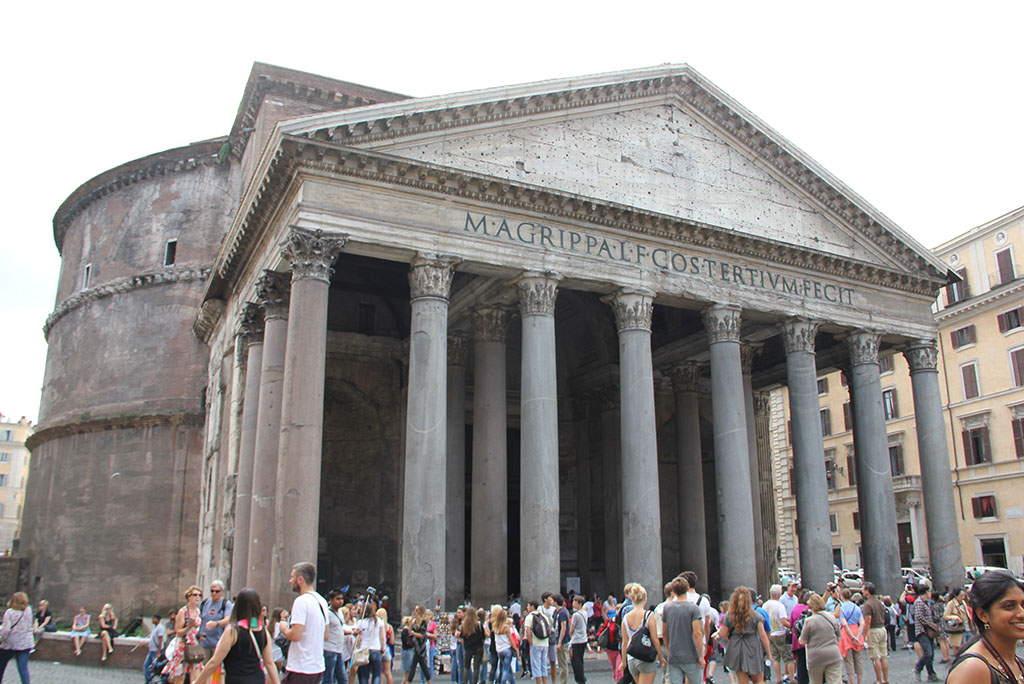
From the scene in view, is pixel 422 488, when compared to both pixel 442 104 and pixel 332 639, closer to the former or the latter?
pixel 332 639

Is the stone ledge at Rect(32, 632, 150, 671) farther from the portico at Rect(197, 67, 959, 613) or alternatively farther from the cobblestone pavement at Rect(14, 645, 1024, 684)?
the portico at Rect(197, 67, 959, 613)

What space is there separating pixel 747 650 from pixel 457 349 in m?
11.6

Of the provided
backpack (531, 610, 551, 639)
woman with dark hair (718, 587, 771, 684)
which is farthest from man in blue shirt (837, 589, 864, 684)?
backpack (531, 610, 551, 639)

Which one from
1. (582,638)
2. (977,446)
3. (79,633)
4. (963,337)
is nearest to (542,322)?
(582,638)

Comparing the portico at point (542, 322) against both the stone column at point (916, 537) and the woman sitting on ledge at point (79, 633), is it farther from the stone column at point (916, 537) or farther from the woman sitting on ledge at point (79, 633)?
the stone column at point (916, 537)

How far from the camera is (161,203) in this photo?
85.3ft

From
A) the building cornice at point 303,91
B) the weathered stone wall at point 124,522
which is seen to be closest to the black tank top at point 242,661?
the building cornice at point 303,91

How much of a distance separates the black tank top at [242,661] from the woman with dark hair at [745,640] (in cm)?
443

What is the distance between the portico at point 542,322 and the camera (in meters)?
13.6

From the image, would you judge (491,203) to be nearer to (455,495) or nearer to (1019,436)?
(455,495)

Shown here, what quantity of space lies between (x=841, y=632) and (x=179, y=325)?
2066 cm

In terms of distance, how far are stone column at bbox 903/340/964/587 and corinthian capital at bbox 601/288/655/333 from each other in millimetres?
7732

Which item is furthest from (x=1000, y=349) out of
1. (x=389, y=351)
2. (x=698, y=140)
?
(x=389, y=351)

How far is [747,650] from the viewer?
25.3 ft
